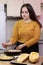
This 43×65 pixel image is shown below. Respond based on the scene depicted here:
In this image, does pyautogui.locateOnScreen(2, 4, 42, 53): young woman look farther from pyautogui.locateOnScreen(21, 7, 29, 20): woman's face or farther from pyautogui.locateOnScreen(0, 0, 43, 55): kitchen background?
pyautogui.locateOnScreen(0, 0, 43, 55): kitchen background

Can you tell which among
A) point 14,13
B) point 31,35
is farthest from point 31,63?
point 14,13

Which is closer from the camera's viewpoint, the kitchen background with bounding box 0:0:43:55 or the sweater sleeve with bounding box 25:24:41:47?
the sweater sleeve with bounding box 25:24:41:47

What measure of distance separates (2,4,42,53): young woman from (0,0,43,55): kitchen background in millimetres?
730

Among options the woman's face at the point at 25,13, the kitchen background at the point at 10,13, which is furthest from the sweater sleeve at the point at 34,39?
the kitchen background at the point at 10,13

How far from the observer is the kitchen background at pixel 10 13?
125 inches

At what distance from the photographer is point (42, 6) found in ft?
10.8

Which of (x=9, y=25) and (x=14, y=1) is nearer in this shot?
(x=14, y=1)

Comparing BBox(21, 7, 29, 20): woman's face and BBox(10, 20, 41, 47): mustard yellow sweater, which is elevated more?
BBox(21, 7, 29, 20): woman's face

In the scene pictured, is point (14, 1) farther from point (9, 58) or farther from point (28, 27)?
point (9, 58)

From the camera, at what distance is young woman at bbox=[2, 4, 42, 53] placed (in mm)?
2379

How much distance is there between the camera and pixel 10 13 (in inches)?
127

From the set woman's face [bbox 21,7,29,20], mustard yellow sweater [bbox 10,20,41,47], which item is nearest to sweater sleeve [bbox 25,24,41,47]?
mustard yellow sweater [bbox 10,20,41,47]

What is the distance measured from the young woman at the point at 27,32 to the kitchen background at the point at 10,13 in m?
0.73

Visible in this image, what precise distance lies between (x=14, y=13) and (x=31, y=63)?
74.3 inches
